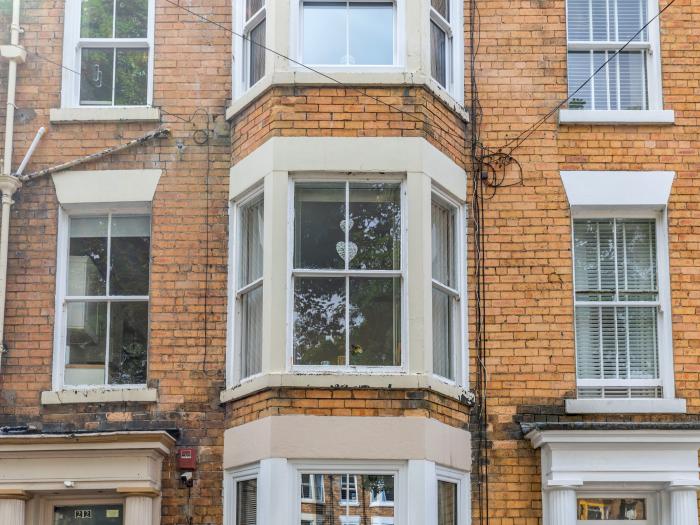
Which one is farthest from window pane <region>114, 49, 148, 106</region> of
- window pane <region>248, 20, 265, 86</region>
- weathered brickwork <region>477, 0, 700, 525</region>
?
weathered brickwork <region>477, 0, 700, 525</region>

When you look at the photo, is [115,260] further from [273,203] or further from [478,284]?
[478,284]

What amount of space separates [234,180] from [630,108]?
4052 millimetres

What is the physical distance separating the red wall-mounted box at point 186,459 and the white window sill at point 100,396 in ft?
1.80

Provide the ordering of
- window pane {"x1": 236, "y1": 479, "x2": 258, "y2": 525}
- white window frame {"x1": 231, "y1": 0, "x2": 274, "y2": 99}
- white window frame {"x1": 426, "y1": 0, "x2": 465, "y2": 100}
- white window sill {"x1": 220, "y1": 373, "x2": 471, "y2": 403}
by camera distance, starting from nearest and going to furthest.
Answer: white window sill {"x1": 220, "y1": 373, "x2": 471, "y2": 403}
window pane {"x1": 236, "y1": 479, "x2": 258, "y2": 525}
white window frame {"x1": 231, "y1": 0, "x2": 274, "y2": 99}
white window frame {"x1": 426, "y1": 0, "x2": 465, "y2": 100}

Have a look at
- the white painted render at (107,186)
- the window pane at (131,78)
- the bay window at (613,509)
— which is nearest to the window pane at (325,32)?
the window pane at (131,78)

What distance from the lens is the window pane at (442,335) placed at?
1144 cm

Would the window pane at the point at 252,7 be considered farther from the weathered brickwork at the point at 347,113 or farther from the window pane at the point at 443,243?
the window pane at the point at 443,243

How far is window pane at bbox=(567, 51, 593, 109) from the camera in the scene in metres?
12.4

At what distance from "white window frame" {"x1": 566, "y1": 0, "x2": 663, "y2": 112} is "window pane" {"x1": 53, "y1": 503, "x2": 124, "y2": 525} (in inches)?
237

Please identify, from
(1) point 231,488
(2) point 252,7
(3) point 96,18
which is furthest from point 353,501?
(3) point 96,18

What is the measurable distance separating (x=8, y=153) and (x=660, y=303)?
21.2 feet

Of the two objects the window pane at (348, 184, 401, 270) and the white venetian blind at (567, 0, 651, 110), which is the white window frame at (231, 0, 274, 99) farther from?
the white venetian blind at (567, 0, 651, 110)

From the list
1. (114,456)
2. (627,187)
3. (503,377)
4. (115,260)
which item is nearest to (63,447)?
(114,456)

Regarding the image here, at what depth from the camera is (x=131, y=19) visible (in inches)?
496
